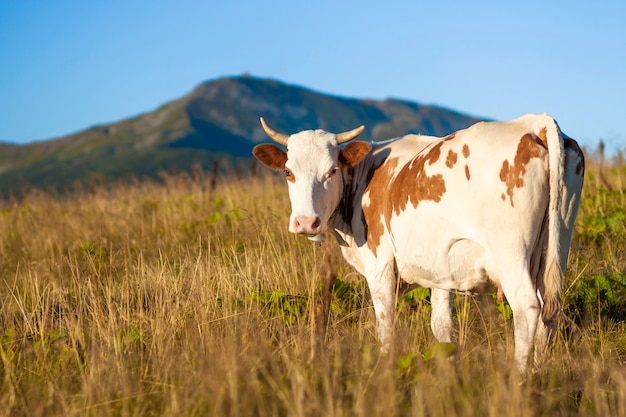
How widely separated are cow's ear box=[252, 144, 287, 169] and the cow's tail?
8.09 feet

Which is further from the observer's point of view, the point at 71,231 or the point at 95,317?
the point at 71,231

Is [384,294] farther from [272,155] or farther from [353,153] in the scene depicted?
[272,155]

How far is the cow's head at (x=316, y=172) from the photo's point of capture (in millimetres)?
5918

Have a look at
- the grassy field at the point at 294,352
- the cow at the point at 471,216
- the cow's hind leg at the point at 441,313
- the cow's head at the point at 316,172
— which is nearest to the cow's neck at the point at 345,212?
the cow's head at the point at 316,172

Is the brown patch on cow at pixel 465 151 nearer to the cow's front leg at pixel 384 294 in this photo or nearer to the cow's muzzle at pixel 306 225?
the cow's front leg at pixel 384 294

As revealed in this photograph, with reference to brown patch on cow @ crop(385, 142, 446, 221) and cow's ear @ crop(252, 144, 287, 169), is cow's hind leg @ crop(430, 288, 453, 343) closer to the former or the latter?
brown patch on cow @ crop(385, 142, 446, 221)

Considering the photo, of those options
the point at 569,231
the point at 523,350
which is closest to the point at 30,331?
the point at 523,350

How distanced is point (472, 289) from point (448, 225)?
543 mm

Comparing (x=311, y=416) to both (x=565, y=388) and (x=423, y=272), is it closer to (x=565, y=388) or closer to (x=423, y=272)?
(x=565, y=388)

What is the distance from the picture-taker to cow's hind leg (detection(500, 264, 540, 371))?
4758 mm

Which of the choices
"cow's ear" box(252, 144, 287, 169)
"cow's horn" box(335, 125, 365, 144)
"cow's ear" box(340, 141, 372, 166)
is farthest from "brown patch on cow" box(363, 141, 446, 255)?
"cow's ear" box(252, 144, 287, 169)

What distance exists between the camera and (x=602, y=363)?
5.07 m

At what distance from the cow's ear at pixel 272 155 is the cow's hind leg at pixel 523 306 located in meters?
2.45

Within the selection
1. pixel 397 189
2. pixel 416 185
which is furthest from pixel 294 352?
pixel 397 189
